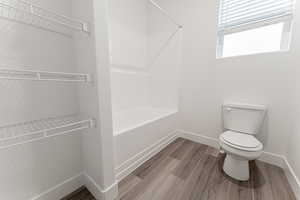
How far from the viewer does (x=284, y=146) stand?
143 centimetres

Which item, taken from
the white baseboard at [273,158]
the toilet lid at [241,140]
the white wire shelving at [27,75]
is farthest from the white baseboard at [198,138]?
the white wire shelving at [27,75]

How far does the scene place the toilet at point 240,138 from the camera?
1.19 m

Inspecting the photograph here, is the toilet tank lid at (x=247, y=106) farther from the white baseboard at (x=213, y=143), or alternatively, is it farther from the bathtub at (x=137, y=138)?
the bathtub at (x=137, y=138)

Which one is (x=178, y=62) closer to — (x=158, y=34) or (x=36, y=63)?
(x=158, y=34)

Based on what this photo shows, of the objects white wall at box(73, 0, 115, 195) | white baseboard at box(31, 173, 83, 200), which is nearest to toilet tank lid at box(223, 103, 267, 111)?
white wall at box(73, 0, 115, 195)

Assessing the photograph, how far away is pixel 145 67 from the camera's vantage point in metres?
2.61

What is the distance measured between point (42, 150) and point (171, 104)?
1.88 metres

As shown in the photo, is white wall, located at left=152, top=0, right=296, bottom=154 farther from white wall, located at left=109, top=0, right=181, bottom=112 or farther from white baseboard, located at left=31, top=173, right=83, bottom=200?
white baseboard, located at left=31, top=173, right=83, bottom=200

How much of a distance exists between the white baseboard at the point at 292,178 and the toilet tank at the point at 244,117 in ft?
1.35

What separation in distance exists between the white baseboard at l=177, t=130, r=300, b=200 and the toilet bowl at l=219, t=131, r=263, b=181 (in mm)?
336

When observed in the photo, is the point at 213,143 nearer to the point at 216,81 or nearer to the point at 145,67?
the point at 216,81

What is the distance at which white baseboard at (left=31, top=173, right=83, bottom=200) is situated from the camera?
3.27ft

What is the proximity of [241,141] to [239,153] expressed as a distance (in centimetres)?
15

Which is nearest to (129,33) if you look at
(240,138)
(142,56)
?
(142,56)
